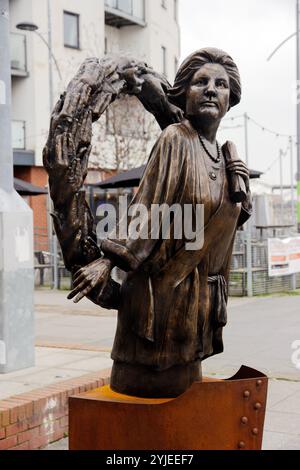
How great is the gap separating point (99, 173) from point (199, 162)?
20.6 metres

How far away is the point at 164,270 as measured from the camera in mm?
2891

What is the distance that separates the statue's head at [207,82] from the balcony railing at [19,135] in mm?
18702

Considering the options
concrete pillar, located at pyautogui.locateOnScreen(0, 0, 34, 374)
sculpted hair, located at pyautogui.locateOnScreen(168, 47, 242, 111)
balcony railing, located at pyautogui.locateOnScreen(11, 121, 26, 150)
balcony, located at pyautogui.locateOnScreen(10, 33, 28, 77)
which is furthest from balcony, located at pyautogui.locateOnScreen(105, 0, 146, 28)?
sculpted hair, located at pyautogui.locateOnScreen(168, 47, 242, 111)

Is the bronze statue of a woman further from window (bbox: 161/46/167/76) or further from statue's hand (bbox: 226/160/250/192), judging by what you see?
window (bbox: 161/46/167/76)

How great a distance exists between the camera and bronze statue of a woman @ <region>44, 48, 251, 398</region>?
9.27 ft

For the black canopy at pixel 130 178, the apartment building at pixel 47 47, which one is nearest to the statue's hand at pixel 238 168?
the black canopy at pixel 130 178

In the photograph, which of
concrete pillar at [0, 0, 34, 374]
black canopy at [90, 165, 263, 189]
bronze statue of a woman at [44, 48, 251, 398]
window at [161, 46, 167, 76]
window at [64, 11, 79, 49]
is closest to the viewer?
bronze statue of a woman at [44, 48, 251, 398]

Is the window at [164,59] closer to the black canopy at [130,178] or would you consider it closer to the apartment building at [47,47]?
the apartment building at [47,47]

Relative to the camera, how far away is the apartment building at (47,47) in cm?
2120

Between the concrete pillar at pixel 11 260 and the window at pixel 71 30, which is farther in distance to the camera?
the window at pixel 71 30

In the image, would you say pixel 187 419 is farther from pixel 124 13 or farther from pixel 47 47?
pixel 124 13

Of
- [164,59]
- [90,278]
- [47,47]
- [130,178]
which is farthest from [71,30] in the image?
[90,278]

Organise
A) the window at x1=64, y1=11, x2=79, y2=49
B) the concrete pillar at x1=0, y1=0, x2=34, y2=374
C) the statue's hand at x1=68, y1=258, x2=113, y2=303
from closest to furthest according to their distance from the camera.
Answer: the statue's hand at x1=68, y1=258, x2=113, y2=303 → the concrete pillar at x1=0, y1=0, x2=34, y2=374 → the window at x1=64, y1=11, x2=79, y2=49

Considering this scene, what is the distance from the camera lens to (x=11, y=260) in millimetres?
5996
